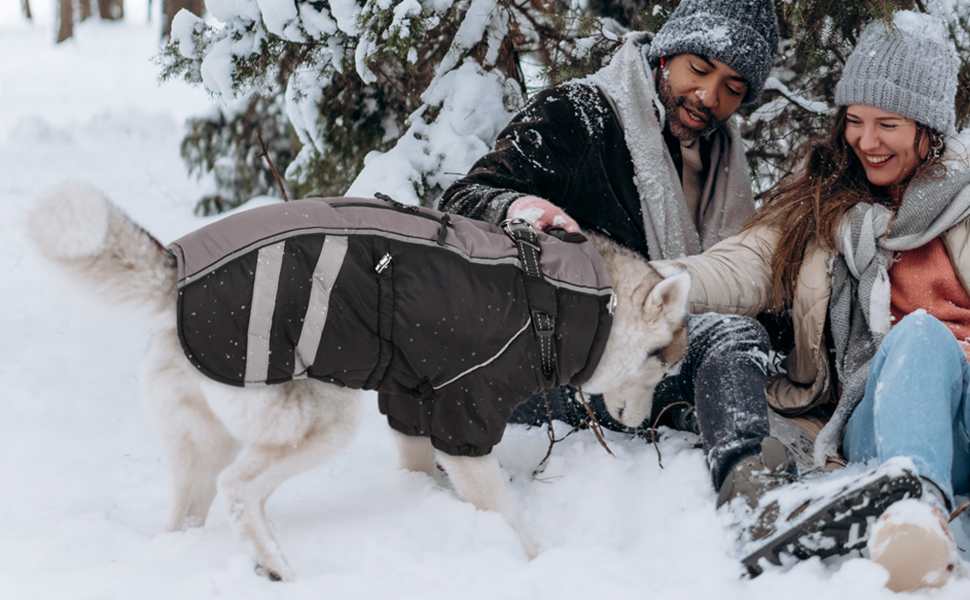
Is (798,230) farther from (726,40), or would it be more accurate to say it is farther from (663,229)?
(726,40)

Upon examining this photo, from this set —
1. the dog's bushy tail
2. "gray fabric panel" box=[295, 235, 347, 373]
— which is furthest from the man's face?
the dog's bushy tail

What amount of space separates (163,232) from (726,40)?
5286mm

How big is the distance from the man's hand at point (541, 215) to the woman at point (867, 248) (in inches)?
21.7

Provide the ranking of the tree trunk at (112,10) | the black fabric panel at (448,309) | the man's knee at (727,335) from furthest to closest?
the tree trunk at (112,10)
the man's knee at (727,335)
the black fabric panel at (448,309)

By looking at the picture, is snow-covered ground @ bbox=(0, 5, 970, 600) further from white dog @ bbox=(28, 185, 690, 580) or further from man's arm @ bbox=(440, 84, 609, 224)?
man's arm @ bbox=(440, 84, 609, 224)

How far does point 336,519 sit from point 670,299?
1369mm

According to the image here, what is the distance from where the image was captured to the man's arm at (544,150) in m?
2.91

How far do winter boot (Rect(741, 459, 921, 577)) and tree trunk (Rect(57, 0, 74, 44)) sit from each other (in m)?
20.5

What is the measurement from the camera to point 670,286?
2.28 m

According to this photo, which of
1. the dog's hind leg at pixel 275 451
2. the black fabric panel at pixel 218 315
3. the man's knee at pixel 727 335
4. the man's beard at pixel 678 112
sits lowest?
the dog's hind leg at pixel 275 451

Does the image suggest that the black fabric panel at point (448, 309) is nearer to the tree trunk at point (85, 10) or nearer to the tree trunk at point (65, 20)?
the tree trunk at point (65, 20)

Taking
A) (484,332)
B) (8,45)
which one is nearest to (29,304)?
(484,332)

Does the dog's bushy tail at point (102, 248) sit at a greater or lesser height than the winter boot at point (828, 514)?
greater

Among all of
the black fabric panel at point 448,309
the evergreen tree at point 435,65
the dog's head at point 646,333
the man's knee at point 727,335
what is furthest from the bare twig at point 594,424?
the evergreen tree at point 435,65
